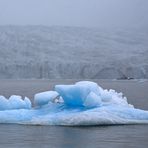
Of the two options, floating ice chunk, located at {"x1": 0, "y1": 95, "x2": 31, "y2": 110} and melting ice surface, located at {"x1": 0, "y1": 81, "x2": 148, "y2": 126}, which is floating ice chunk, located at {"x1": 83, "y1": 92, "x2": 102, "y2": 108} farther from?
floating ice chunk, located at {"x1": 0, "y1": 95, "x2": 31, "y2": 110}

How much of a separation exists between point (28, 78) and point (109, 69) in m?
11.9

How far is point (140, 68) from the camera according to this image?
69125mm

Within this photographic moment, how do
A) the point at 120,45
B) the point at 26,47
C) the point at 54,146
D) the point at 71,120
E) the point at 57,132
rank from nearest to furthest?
1. the point at 54,146
2. the point at 57,132
3. the point at 71,120
4. the point at 26,47
5. the point at 120,45

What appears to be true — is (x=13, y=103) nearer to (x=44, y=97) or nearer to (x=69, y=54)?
(x=44, y=97)

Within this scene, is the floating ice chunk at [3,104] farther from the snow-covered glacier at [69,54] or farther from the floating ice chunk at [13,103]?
the snow-covered glacier at [69,54]

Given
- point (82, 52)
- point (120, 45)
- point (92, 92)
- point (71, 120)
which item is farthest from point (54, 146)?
point (120, 45)

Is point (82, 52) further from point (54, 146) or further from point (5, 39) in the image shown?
point (54, 146)

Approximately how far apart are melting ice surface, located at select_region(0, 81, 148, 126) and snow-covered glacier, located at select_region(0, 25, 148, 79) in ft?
162

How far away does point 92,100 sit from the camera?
17.7m

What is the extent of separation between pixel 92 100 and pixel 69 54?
58057 mm

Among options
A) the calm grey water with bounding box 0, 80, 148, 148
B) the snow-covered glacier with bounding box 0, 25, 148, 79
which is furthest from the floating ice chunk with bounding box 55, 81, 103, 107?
the snow-covered glacier with bounding box 0, 25, 148, 79

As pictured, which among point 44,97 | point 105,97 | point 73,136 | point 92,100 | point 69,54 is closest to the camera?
point 73,136

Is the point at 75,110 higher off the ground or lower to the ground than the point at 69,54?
lower

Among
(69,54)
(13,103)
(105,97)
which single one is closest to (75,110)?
(105,97)
